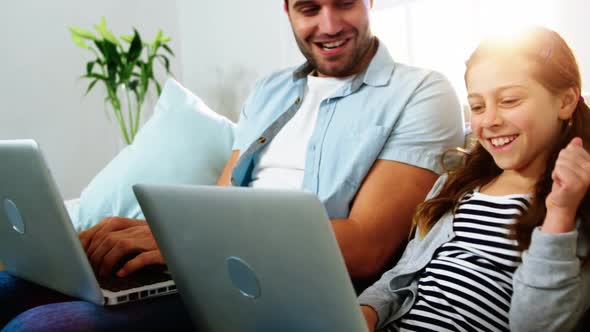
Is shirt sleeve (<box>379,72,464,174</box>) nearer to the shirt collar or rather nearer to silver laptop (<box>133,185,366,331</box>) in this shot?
the shirt collar

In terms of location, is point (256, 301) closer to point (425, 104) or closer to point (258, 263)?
point (258, 263)

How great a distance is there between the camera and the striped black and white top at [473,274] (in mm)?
966

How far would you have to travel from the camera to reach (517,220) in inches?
38.4

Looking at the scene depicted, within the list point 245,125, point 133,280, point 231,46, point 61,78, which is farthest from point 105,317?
point 61,78

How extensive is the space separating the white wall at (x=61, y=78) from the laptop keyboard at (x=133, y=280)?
2.16 metres

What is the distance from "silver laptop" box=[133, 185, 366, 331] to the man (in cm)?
25

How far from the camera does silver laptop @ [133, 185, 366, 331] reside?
739mm

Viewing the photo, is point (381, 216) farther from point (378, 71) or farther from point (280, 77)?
point (280, 77)

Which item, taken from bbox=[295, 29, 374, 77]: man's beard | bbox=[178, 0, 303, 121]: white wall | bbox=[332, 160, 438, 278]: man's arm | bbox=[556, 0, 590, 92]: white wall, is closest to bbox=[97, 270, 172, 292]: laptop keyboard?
bbox=[332, 160, 438, 278]: man's arm

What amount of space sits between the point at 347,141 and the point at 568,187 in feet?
2.03

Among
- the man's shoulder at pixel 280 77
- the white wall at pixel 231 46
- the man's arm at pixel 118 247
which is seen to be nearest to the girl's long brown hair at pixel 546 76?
the man's arm at pixel 118 247

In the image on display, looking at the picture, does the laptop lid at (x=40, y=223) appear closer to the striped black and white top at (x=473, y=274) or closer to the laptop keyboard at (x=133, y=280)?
the laptop keyboard at (x=133, y=280)

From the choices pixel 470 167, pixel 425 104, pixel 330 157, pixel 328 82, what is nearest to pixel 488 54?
pixel 470 167

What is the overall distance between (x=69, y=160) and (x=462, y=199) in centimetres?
256
